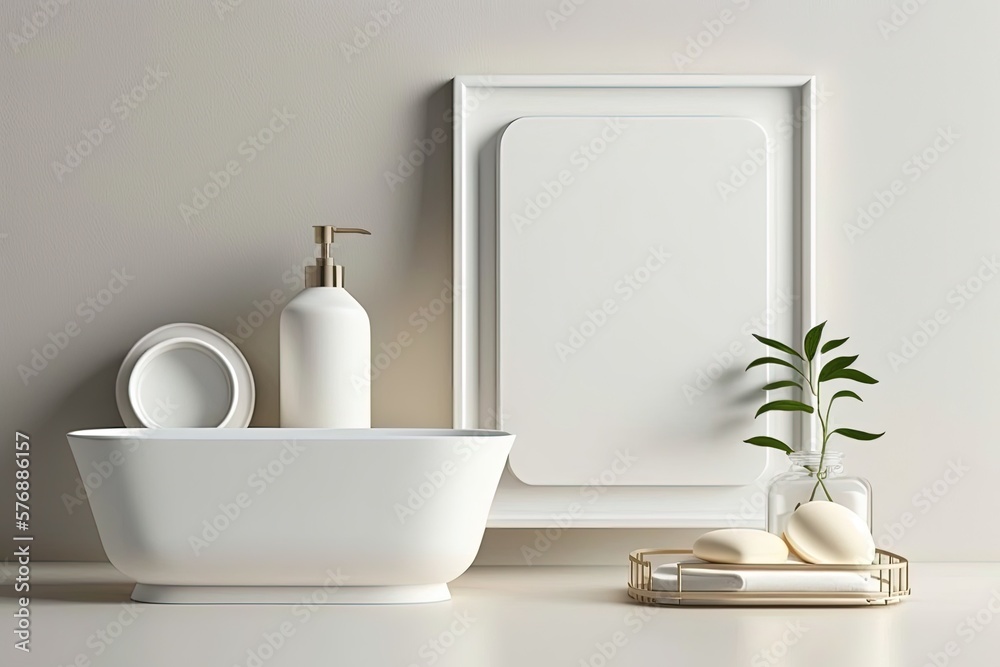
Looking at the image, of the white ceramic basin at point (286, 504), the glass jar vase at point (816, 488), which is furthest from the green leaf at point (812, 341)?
the white ceramic basin at point (286, 504)

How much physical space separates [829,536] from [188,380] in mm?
638

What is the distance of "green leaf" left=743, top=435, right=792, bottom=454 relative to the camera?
99 cm

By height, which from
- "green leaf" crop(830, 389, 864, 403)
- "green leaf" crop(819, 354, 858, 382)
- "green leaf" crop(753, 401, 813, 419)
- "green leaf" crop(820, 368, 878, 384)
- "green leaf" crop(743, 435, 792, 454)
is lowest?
"green leaf" crop(743, 435, 792, 454)

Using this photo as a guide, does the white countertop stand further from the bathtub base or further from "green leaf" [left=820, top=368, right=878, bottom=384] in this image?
"green leaf" [left=820, top=368, right=878, bottom=384]

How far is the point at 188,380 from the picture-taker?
3.37ft

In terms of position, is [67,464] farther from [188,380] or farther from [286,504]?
[286,504]

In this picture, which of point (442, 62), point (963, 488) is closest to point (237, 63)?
point (442, 62)

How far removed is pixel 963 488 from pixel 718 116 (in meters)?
0.47

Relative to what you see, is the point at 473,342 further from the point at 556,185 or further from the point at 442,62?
the point at 442,62

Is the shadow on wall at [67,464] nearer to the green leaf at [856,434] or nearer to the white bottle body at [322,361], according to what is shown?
the white bottle body at [322,361]

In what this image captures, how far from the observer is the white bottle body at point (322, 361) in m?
0.98

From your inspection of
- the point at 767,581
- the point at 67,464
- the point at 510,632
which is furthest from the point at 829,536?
the point at 67,464

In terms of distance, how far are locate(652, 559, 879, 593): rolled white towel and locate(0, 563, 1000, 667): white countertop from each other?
19mm

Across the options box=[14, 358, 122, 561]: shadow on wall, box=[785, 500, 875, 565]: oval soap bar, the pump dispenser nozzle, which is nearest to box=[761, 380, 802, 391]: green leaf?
box=[785, 500, 875, 565]: oval soap bar
